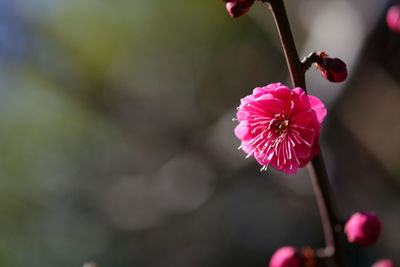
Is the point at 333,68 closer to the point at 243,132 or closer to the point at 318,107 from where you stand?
the point at 318,107

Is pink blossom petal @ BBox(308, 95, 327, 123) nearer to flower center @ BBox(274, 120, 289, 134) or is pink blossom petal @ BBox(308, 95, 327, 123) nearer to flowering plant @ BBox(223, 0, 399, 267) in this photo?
flowering plant @ BBox(223, 0, 399, 267)

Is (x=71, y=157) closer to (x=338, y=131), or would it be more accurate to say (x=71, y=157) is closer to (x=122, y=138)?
(x=122, y=138)

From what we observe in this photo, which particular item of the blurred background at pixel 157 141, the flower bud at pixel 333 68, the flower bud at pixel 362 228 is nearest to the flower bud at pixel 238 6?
the flower bud at pixel 333 68

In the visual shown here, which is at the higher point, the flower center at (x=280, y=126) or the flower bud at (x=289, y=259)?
the flower center at (x=280, y=126)

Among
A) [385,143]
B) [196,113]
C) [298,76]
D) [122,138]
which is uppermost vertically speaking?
[122,138]

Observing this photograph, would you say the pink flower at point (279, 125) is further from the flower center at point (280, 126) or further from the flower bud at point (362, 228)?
the flower bud at point (362, 228)

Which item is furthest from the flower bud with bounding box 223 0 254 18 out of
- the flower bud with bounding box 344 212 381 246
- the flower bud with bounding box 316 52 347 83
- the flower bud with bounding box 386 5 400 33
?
Result: the flower bud with bounding box 386 5 400 33

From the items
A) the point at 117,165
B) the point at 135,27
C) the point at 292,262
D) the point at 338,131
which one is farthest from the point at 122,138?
the point at 292,262
